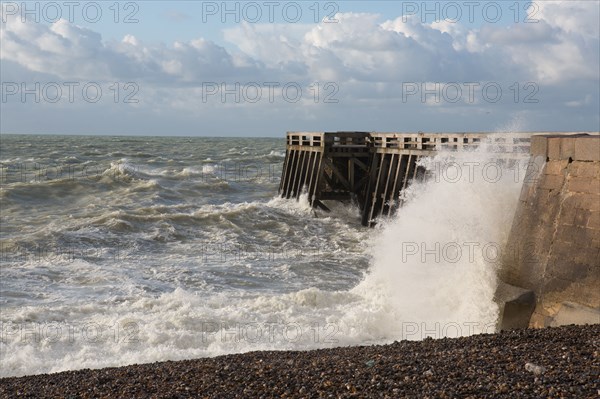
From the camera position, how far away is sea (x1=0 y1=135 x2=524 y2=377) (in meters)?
11.5

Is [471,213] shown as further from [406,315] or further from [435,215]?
[406,315]

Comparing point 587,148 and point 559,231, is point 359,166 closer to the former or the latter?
point 559,231

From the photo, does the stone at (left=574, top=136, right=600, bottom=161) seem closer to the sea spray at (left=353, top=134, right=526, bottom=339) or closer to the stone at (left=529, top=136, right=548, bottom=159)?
the stone at (left=529, top=136, right=548, bottom=159)

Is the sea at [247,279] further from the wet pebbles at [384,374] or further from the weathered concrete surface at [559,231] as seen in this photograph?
the wet pebbles at [384,374]

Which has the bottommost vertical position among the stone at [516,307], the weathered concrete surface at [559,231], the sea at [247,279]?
the sea at [247,279]

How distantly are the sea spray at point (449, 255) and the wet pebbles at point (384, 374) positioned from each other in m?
3.00

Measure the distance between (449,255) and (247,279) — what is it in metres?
4.55

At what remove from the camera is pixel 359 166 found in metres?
27.0

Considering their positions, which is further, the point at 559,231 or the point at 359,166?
the point at 359,166

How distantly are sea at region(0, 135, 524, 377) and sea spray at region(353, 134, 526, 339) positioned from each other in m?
0.03

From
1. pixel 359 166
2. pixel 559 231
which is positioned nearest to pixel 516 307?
pixel 559 231

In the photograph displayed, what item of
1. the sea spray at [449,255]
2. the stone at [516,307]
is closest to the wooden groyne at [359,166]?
the sea spray at [449,255]

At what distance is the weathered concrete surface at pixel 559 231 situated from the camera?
973cm

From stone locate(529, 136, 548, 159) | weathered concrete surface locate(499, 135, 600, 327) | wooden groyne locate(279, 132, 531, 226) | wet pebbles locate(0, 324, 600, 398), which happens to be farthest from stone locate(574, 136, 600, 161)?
wooden groyne locate(279, 132, 531, 226)
